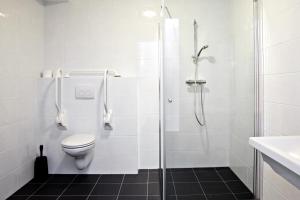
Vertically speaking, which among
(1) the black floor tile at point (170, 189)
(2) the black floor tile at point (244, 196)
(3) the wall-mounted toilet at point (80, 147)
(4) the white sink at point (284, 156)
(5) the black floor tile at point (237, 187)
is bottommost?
(2) the black floor tile at point (244, 196)

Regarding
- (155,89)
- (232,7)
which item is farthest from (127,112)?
(232,7)

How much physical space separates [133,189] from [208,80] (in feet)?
4.59

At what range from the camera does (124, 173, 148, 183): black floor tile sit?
212 cm

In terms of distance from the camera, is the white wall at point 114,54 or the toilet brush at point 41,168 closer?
the toilet brush at point 41,168

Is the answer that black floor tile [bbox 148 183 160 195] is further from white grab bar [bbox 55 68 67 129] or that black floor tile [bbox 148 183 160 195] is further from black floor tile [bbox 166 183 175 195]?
white grab bar [bbox 55 68 67 129]

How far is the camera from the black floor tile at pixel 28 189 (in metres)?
1.87

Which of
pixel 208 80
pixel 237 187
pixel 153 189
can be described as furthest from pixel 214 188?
pixel 208 80

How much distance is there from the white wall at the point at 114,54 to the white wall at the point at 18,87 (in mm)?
189

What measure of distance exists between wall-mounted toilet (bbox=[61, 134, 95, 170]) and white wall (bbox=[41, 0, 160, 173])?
0.48 feet

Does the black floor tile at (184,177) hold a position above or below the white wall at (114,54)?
below

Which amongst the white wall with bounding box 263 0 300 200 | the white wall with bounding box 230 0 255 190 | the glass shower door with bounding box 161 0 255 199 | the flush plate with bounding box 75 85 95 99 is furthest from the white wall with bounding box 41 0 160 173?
the white wall with bounding box 263 0 300 200

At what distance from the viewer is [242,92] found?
1811mm

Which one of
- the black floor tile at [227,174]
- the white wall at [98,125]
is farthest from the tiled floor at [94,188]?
the black floor tile at [227,174]

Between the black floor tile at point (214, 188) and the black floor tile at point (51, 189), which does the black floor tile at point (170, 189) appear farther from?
the black floor tile at point (51, 189)
